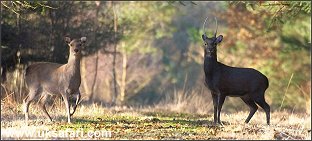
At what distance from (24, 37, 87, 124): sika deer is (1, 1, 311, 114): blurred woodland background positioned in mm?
1195

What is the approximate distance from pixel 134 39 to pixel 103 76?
2.85 meters

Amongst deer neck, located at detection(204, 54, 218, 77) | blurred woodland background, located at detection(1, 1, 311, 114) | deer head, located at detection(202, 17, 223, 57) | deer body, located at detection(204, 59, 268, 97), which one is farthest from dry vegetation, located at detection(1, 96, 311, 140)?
blurred woodland background, located at detection(1, 1, 311, 114)

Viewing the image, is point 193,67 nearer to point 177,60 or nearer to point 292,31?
point 177,60

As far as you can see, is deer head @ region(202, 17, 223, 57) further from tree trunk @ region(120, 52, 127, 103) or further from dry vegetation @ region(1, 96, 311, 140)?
tree trunk @ region(120, 52, 127, 103)

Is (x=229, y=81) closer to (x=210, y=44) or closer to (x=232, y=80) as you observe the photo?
(x=232, y=80)

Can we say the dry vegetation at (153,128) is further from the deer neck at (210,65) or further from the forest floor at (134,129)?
the deer neck at (210,65)

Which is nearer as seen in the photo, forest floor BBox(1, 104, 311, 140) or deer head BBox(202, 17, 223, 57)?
forest floor BBox(1, 104, 311, 140)

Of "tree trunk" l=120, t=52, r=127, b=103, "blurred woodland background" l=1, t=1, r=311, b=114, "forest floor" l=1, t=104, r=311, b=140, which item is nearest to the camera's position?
"forest floor" l=1, t=104, r=311, b=140

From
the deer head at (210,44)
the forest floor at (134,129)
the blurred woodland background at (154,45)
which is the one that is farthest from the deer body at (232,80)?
the blurred woodland background at (154,45)

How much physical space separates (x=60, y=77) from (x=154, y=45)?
3649 centimetres

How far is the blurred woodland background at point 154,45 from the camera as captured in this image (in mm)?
21438

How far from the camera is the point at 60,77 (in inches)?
542

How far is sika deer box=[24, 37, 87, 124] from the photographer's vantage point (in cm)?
1367

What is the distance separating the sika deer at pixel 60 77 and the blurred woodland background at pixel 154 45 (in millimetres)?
1195
